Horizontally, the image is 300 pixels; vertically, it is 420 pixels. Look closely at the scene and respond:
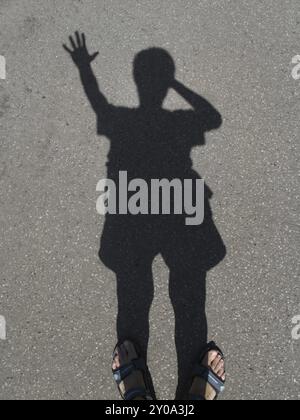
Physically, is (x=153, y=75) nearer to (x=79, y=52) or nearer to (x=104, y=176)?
(x=79, y=52)

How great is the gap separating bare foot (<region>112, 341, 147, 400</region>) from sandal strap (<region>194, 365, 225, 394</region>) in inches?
17.0

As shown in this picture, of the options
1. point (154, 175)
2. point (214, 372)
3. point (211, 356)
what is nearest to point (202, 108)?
point (154, 175)

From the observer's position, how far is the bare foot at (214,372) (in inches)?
115

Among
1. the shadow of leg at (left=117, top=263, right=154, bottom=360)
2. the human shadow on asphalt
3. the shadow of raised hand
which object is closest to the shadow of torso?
the human shadow on asphalt

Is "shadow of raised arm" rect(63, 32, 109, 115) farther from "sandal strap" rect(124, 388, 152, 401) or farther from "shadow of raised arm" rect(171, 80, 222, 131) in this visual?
"sandal strap" rect(124, 388, 152, 401)

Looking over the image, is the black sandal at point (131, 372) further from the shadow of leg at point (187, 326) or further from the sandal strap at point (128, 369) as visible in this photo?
the shadow of leg at point (187, 326)

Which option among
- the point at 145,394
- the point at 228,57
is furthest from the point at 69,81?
the point at 145,394

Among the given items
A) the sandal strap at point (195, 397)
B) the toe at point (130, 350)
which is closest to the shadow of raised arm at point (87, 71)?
the toe at point (130, 350)

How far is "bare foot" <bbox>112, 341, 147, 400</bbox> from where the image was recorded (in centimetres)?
292

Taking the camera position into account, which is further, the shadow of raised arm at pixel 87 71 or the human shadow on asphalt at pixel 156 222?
the shadow of raised arm at pixel 87 71

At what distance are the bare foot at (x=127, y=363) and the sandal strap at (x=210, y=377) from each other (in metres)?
0.43

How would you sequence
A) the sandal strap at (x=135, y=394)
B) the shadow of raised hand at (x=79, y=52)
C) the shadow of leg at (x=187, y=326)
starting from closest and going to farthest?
1. the sandal strap at (x=135, y=394)
2. the shadow of leg at (x=187, y=326)
3. the shadow of raised hand at (x=79, y=52)

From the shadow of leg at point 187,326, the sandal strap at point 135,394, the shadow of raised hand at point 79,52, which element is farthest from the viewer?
the shadow of raised hand at point 79,52

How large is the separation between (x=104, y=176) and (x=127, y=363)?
1475 mm
